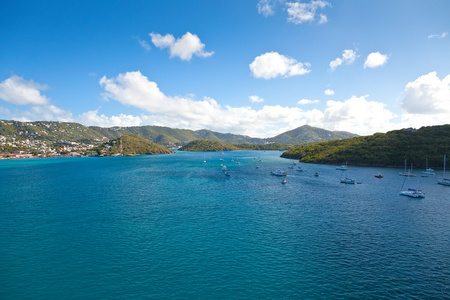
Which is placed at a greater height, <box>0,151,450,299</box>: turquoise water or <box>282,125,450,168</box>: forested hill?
<box>282,125,450,168</box>: forested hill

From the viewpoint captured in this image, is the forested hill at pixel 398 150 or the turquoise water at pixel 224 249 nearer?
the turquoise water at pixel 224 249

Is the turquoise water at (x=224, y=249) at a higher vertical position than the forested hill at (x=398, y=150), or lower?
lower

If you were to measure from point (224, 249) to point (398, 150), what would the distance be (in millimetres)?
152541

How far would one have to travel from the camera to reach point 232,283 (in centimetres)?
2336

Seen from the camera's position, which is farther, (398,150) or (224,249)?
(398,150)

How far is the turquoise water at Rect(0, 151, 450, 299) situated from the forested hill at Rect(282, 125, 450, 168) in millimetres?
88405

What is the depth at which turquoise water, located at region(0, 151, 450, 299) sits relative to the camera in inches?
880

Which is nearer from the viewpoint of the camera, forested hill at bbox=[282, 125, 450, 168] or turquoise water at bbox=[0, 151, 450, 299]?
turquoise water at bbox=[0, 151, 450, 299]

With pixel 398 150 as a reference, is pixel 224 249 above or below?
below

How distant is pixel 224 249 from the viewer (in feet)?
101

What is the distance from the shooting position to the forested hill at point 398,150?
12688 centimetres

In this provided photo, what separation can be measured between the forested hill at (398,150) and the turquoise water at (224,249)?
8840 cm

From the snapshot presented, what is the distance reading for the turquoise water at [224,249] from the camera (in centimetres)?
2234

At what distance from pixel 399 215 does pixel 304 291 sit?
123ft
